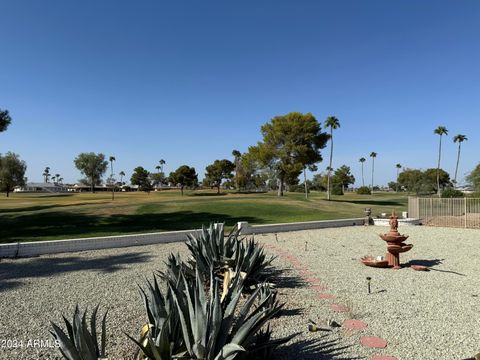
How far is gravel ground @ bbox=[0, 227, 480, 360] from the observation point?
4160 millimetres

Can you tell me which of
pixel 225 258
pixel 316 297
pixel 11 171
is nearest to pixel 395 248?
pixel 316 297

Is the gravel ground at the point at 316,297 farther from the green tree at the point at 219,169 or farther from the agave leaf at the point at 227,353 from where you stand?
the green tree at the point at 219,169

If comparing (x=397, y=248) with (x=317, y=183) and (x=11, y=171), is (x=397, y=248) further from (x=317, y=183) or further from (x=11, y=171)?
(x=317, y=183)

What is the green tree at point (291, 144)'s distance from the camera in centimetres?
4303

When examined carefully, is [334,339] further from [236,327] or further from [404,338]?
[236,327]

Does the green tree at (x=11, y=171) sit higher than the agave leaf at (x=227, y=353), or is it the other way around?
the green tree at (x=11, y=171)

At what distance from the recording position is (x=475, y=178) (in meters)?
32.8

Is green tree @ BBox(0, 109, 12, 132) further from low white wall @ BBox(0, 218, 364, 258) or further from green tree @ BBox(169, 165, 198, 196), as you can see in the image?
green tree @ BBox(169, 165, 198, 196)

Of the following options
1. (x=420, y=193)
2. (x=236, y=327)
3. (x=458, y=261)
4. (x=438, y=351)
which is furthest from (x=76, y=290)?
(x=420, y=193)

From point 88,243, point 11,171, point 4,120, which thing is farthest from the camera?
point 11,171

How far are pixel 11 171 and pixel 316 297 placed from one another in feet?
194

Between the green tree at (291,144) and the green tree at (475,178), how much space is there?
1751 centimetres

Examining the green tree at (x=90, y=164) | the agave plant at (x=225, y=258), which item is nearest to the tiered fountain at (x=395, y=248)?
the agave plant at (x=225, y=258)

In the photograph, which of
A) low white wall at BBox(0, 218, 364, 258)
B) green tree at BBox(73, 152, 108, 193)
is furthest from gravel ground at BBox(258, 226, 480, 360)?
green tree at BBox(73, 152, 108, 193)
